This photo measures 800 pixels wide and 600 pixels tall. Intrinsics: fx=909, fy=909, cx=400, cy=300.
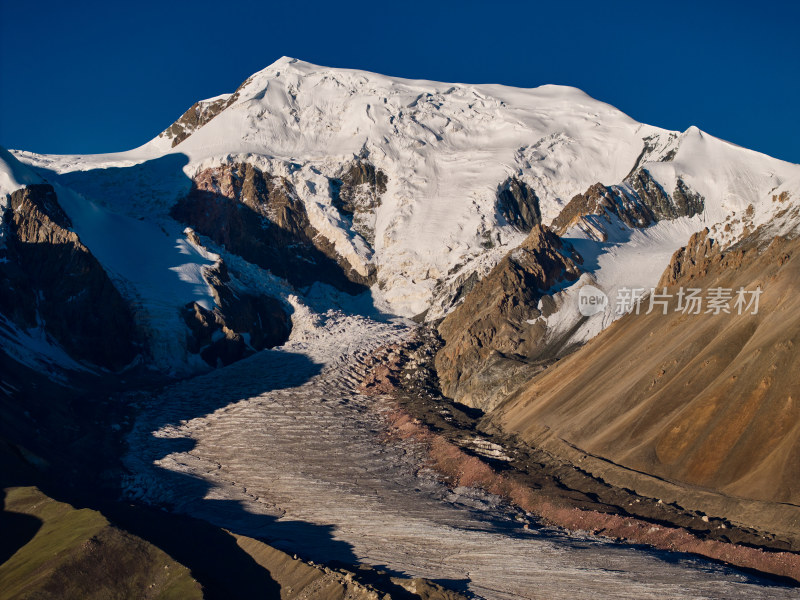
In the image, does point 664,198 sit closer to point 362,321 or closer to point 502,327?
point 362,321

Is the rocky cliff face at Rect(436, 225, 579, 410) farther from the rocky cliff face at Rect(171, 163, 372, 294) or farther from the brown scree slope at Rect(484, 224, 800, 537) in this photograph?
the rocky cliff face at Rect(171, 163, 372, 294)

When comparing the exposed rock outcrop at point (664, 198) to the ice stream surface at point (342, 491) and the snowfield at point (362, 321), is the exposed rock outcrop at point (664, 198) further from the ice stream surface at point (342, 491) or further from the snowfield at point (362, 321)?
the ice stream surface at point (342, 491)

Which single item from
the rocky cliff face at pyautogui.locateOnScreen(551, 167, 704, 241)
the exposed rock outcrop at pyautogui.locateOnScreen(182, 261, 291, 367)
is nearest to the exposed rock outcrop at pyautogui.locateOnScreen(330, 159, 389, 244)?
the rocky cliff face at pyautogui.locateOnScreen(551, 167, 704, 241)

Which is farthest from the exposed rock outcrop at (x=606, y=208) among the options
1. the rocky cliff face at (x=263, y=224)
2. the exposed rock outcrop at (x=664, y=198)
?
the rocky cliff face at (x=263, y=224)

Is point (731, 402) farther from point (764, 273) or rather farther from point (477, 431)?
point (477, 431)

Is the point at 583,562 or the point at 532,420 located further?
the point at 532,420

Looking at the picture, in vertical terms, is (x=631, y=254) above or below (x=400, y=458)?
above

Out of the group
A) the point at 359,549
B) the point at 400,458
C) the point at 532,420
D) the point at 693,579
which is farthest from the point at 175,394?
the point at 693,579
